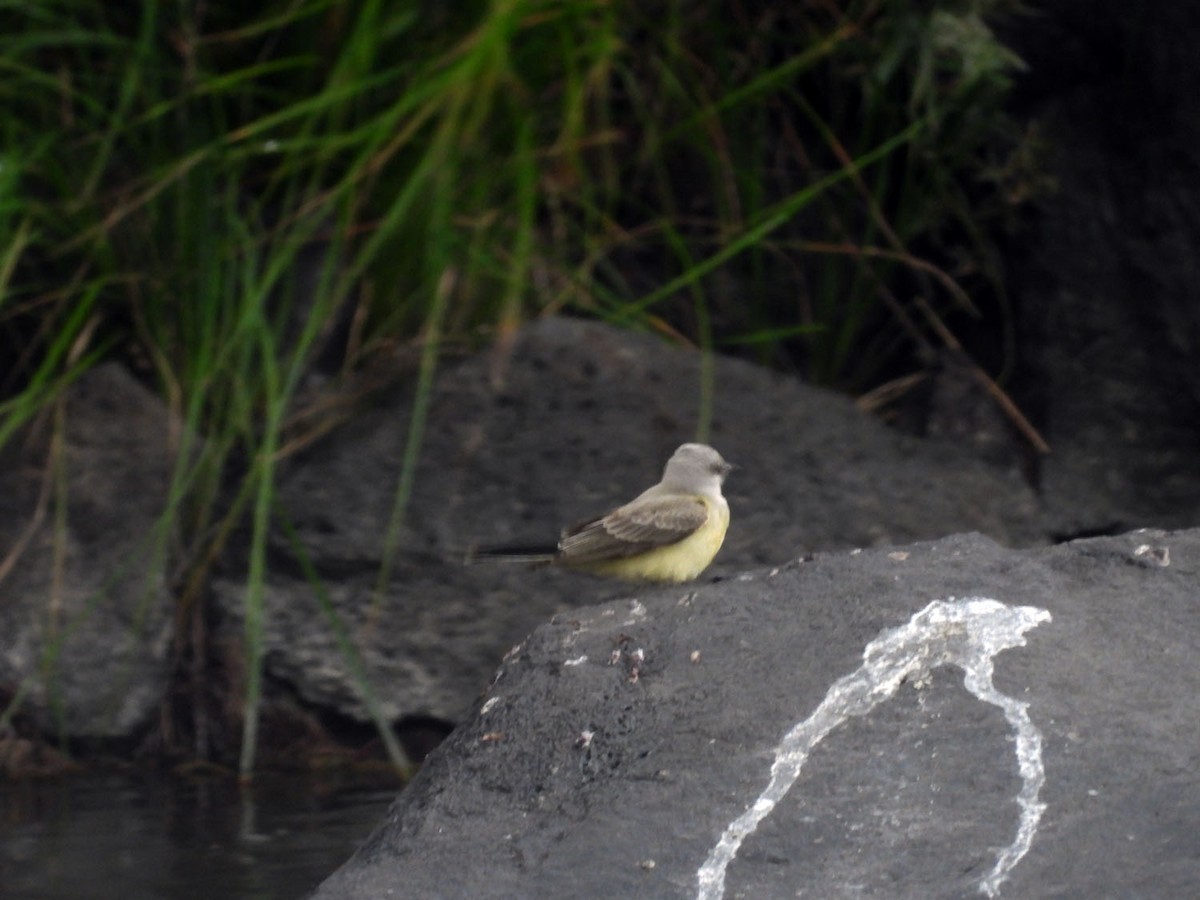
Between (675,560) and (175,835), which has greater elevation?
(675,560)

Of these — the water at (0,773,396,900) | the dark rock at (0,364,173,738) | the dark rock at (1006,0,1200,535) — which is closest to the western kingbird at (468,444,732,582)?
the water at (0,773,396,900)

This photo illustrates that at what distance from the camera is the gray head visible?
14.3ft

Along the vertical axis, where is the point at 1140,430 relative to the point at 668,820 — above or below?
below

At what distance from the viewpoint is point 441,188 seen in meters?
5.56

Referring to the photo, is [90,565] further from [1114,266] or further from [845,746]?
[1114,266]

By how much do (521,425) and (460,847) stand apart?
2.79m

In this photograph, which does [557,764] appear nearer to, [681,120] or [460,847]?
[460,847]

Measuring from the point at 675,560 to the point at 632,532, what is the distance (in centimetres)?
13

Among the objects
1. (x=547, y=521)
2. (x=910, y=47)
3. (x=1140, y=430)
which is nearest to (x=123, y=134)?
(x=547, y=521)

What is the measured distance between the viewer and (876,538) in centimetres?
544

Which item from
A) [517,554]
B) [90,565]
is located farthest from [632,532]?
[90,565]

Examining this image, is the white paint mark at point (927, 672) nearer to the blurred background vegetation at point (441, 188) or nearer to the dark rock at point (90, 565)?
the blurred background vegetation at point (441, 188)

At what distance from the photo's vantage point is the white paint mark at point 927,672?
109 inches

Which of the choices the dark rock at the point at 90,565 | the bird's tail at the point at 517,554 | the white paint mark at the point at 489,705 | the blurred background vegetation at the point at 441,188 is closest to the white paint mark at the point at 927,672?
the white paint mark at the point at 489,705
